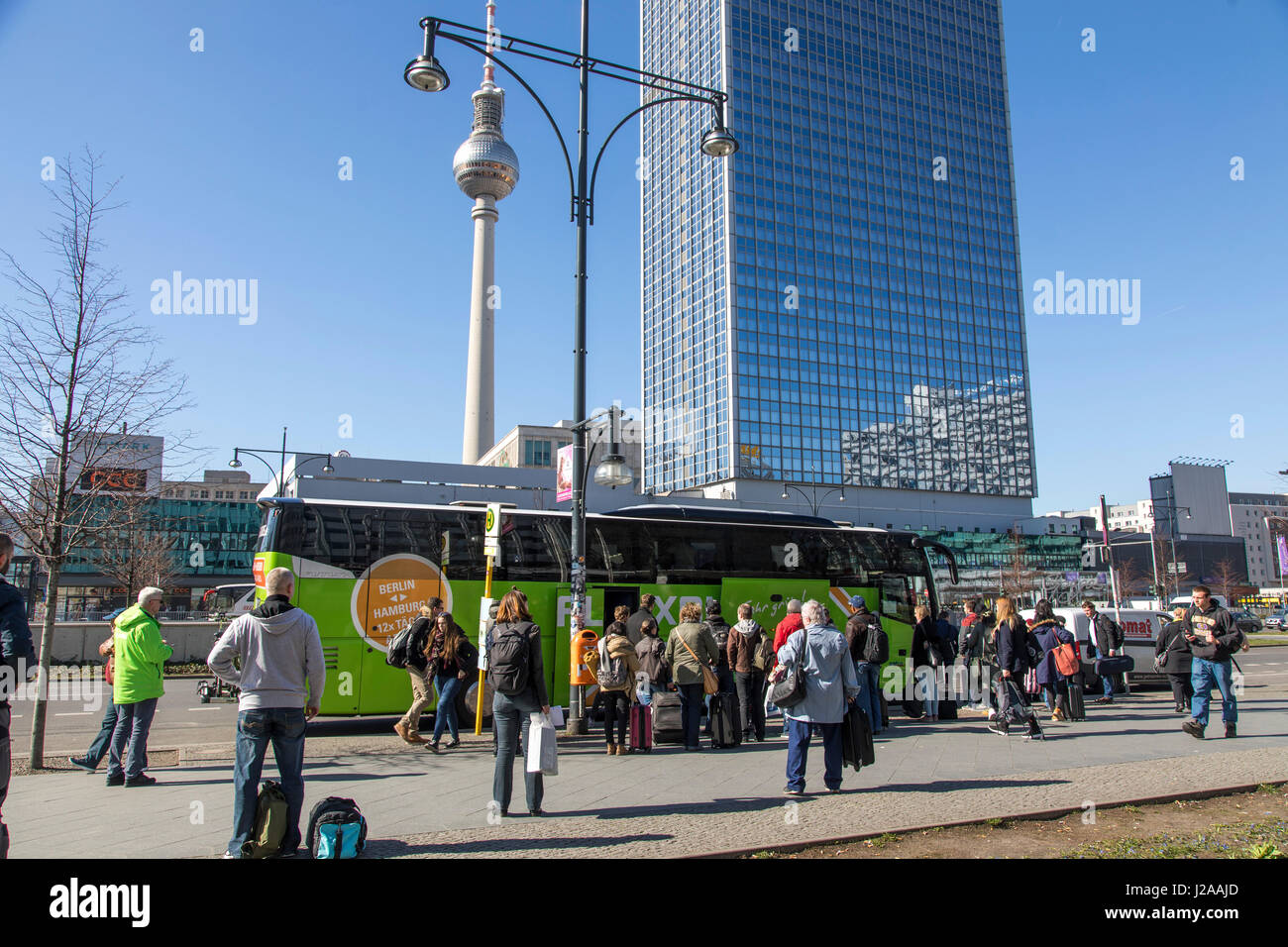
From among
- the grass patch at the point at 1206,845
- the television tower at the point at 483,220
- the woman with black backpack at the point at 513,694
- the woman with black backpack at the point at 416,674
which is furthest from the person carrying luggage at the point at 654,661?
the television tower at the point at 483,220

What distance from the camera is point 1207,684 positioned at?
10.7 m

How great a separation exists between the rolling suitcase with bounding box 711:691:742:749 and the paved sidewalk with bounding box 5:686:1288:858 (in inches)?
8.6

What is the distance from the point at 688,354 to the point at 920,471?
3348cm

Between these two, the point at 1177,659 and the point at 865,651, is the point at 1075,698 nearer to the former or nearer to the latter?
the point at 1177,659

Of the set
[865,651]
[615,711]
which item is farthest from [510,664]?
[865,651]

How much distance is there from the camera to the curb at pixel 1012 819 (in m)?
5.55

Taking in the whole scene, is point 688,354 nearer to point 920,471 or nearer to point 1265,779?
point 920,471

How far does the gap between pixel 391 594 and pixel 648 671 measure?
4558 mm

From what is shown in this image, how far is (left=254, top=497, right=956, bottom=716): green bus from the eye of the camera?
12375mm

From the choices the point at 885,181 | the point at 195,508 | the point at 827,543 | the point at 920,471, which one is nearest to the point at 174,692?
the point at 827,543

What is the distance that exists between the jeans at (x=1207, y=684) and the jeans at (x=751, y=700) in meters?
5.54

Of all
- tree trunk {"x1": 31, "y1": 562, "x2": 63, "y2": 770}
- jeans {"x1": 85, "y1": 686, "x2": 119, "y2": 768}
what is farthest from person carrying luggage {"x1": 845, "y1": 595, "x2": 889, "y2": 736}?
tree trunk {"x1": 31, "y1": 562, "x2": 63, "y2": 770}

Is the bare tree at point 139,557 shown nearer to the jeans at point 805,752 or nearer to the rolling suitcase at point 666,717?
the rolling suitcase at point 666,717

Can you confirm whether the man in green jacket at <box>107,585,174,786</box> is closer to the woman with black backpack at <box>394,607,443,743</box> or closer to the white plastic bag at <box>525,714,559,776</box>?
the woman with black backpack at <box>394,607,443,743</box>
